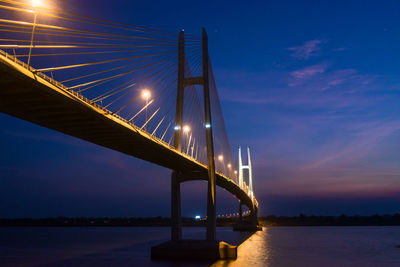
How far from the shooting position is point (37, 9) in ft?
40.7

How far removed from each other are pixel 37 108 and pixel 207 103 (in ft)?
44.7

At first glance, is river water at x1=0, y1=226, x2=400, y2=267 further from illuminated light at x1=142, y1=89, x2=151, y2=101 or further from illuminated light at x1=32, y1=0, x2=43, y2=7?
illuminated light at x1=32, y1=0, x2=43, y2=7

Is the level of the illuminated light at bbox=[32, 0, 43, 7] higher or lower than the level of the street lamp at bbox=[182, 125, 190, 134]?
lower

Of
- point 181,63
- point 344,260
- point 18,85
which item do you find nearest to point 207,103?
point 181,63

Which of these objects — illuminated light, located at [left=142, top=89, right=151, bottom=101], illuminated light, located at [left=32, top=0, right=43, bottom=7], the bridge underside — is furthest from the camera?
illuminated light, located at [left=142, top=89, right=151, bottom=101]

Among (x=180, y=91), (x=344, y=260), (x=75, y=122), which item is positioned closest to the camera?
(x=75, y=122)

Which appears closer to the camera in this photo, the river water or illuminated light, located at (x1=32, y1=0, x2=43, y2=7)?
illuminated light, located at (x1=32, y1=0, x2=43, y2=7)

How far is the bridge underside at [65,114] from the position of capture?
1141 centimetres

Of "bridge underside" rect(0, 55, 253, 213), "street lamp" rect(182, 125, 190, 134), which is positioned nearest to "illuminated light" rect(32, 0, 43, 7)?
"bridge underside" rect(0, 55, 253, 213)

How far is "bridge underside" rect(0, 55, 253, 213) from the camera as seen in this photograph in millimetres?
11414

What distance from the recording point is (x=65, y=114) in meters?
15.0

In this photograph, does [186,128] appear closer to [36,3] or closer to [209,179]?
[209,179]

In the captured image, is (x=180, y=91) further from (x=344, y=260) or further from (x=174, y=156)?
(x=344, y=260)

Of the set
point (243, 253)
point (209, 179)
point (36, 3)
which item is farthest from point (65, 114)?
point (243, 253)
